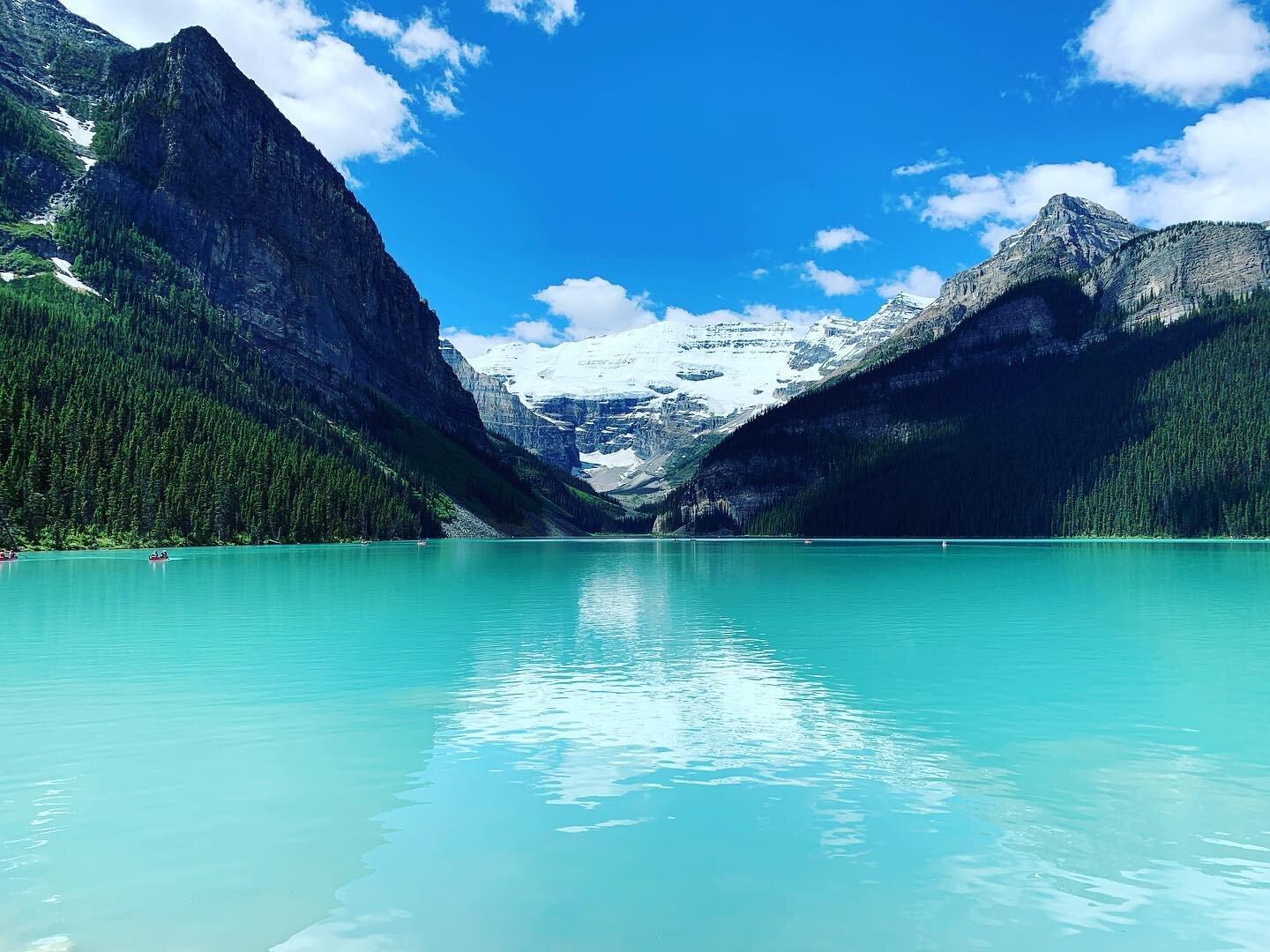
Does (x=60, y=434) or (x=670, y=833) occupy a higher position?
(x=60, y=434)

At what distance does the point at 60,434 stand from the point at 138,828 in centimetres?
16316

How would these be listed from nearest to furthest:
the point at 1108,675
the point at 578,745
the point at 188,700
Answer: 1. the point at 578,745
2. the point at 188,700
3. the point at 1108,675

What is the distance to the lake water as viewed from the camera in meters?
13.1

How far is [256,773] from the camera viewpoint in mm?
21000

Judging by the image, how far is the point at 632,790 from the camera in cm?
1983

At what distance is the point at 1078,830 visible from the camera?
17.0 meters

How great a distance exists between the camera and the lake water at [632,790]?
43.1ft

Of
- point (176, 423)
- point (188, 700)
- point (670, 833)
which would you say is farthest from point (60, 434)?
point (670, 833)

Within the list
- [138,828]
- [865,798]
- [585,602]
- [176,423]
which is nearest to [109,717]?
[138,828]

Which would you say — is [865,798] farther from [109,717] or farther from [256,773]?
[109,717]

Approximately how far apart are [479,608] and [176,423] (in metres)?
151

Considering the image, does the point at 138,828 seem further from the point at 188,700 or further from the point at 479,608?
the point at 479,608

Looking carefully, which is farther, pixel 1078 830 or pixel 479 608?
pixel 479 608

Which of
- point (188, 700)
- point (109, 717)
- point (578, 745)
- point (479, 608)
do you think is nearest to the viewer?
point (578, 745)
